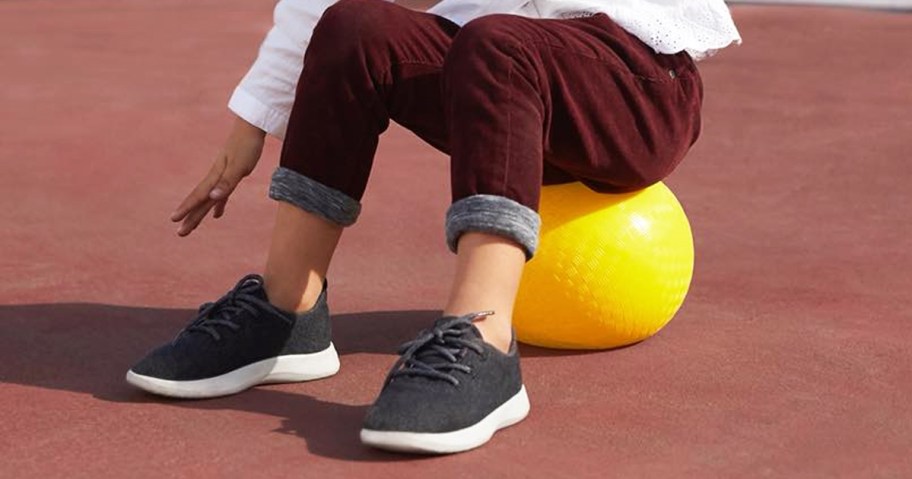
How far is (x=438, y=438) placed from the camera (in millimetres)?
2611

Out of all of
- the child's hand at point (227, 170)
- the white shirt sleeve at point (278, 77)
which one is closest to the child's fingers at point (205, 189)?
the child's hand at point (227, 170)

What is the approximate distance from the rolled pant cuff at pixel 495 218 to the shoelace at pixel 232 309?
1.58 feet

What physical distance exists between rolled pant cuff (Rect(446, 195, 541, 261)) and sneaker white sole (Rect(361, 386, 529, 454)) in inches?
11.7

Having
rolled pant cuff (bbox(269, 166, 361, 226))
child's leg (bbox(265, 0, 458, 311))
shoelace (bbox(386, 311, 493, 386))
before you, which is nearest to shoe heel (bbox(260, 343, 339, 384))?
child's leg (bbox(265, 0, 458, 311))

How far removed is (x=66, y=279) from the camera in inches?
160

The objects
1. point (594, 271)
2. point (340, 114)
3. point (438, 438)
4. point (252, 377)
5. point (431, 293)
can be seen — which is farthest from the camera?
point (431, 293)

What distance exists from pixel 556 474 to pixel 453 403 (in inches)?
8.1

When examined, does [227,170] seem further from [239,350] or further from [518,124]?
[518,124]

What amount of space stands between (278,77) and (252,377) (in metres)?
0.58

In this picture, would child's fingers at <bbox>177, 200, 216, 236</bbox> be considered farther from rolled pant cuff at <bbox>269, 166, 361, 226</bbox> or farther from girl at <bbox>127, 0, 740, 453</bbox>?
rolled pant cuff at <bbox>269, 166, 361, 226</bbox>

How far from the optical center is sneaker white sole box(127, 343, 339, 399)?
9.66ft

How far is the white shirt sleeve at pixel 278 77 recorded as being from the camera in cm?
312

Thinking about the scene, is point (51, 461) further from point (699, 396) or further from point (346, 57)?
point (699, 396)

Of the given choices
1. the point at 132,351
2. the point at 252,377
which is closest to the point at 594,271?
the point at 252,377
